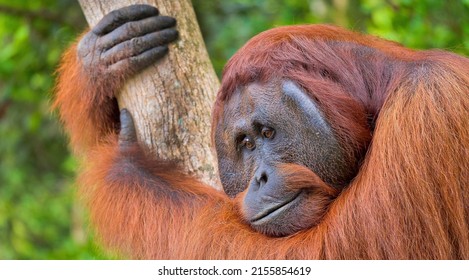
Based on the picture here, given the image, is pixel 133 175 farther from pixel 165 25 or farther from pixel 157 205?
pixel 165 25

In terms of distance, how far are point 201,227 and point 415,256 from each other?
99 cm

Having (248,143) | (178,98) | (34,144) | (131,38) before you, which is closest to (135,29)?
(131,38)

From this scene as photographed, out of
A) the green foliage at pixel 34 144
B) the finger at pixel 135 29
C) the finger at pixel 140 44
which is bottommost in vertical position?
the green foliage at pixel 34 144

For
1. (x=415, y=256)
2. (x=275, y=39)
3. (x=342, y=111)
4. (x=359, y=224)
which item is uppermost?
(x=275, y=39)

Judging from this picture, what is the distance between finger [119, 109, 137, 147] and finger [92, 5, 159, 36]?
0.44 m

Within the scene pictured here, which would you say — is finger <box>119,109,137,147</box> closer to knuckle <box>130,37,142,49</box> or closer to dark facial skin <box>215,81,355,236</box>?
knuckle <box>130,37,142,49</box>

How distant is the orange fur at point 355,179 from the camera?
2.75 m

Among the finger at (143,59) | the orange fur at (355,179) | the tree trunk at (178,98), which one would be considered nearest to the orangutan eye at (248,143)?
the orange fur at (355,179)

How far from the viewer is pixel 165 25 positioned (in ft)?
11.4

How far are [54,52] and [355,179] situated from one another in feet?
13.6

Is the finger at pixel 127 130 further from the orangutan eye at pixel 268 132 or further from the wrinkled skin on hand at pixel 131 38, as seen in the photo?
the orangutan eye at pixel 268 132

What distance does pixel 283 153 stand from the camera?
2.99 m

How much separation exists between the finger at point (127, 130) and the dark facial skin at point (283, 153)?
0.71 meters

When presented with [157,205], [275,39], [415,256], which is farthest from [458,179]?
[157,205]
